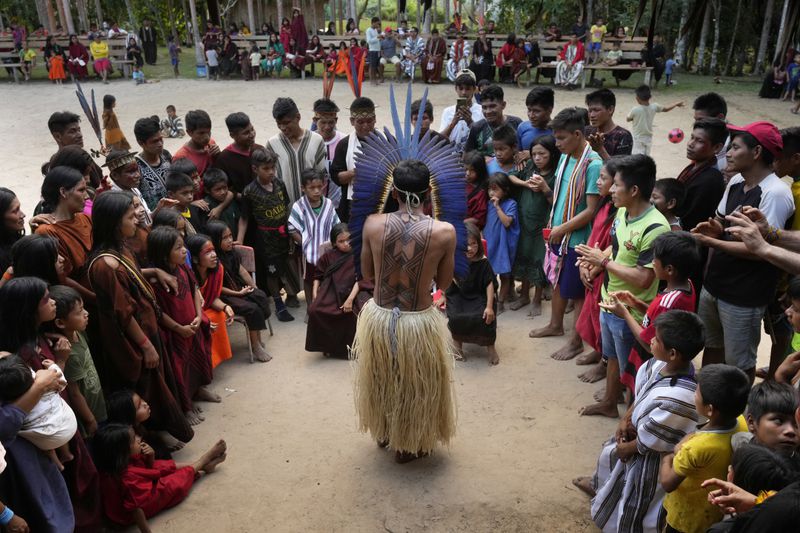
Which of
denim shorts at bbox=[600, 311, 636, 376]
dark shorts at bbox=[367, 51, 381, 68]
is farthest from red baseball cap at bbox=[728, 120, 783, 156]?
dark shorts at bbox=[367, 51, 381, 68]

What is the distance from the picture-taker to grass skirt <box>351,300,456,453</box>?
332cm

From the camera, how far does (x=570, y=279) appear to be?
4.77 metres

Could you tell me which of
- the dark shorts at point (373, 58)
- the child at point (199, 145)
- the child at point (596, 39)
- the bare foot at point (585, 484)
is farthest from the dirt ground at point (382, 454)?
the dark shorts at point (373, 58)

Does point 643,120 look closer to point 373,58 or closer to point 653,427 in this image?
point 653,427

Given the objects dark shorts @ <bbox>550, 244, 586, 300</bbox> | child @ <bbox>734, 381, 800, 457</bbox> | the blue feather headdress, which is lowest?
dark shorts @ <bbox>550, 244, 586, 300</bbox>

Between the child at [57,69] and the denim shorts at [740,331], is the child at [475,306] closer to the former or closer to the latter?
the denim shorts at [740,331]

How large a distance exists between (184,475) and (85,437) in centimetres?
55

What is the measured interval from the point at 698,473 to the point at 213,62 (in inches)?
747

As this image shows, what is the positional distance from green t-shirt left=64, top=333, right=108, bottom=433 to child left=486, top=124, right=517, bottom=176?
139 inches

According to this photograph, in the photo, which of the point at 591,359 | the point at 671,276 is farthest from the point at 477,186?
the point at 671,276

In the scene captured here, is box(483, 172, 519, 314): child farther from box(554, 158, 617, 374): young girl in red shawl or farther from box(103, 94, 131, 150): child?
box(103, 94, 131, 150): child

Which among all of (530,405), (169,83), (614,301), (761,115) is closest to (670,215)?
(614,301)

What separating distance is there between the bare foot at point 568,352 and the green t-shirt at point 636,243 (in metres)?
1.04

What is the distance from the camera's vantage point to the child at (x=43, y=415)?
8.20 feet
